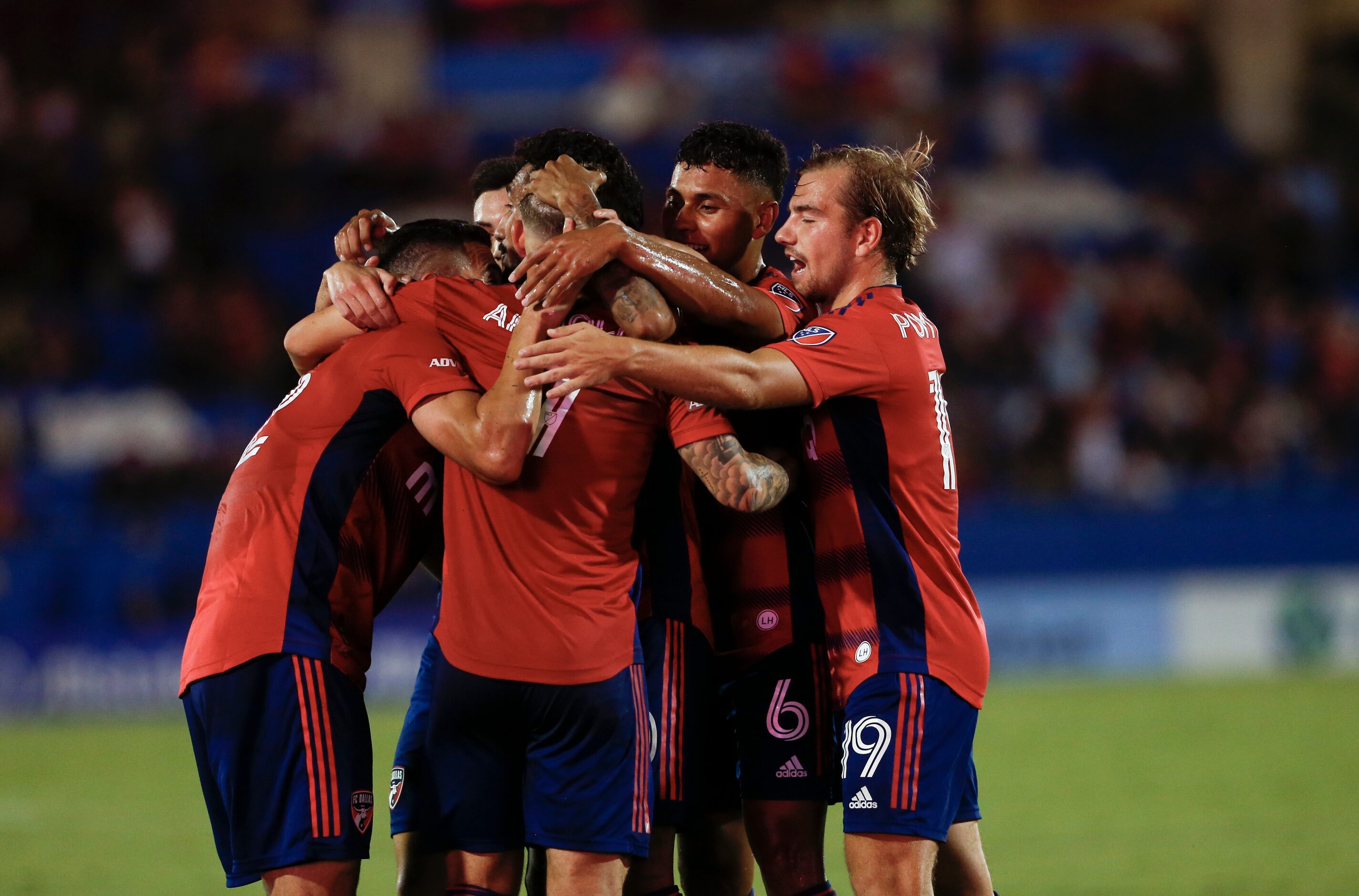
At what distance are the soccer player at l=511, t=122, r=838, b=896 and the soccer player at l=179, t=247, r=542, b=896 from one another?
816 mm

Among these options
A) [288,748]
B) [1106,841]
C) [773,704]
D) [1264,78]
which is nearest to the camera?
[288,748]

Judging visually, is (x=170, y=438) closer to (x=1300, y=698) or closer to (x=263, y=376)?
(x=263, y=376)

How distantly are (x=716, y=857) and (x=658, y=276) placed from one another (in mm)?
2131

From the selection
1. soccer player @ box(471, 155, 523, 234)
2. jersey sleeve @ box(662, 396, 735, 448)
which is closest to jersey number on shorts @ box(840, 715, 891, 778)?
jersey sleeve @ box(662, 396, 735, 448)

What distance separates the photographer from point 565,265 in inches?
165

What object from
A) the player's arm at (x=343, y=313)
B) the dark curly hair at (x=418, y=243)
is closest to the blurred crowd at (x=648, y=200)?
the dark curly hair at (x=418, y=243)

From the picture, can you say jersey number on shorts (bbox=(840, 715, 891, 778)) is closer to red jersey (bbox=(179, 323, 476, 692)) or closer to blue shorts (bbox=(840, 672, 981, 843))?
blue shorts (bbox=(840, 672, 981, 843))

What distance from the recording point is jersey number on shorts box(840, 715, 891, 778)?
4426 mm

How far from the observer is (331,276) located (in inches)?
186

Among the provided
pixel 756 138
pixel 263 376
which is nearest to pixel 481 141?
pixel 263 376

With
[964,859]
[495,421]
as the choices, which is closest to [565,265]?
[495,421]

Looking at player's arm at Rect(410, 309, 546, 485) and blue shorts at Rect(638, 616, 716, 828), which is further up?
player's arm at Rect(410, 309, 546, 485)

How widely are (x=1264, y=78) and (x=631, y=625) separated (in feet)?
73.7

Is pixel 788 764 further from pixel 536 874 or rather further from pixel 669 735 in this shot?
pixel 536 874
